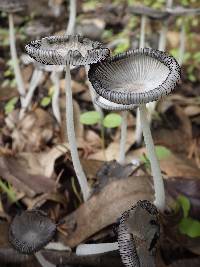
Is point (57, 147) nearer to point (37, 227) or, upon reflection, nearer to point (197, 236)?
point (37, 227)

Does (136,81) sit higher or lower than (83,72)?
higher

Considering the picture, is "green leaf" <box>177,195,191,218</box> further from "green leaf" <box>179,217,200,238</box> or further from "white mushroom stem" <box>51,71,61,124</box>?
"white mushroom stem" <box>51,71,61,124</box>

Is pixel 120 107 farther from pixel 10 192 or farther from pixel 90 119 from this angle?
pixel 10 192

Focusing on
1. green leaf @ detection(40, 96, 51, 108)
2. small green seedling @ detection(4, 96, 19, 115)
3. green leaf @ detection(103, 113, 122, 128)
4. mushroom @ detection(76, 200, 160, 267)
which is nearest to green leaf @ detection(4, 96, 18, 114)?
small green seedling @ detection(4, 96, 19, 115)

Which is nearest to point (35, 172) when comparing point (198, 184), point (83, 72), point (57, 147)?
point (57, 147)

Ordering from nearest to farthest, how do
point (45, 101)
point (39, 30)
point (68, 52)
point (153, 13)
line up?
1. point (68, 52)
2. point (153, 13)
3. point (45, 101)
4. point (39, 30)

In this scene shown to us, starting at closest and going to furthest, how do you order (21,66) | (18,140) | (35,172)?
(35,172) → (18,140) → (21,66)

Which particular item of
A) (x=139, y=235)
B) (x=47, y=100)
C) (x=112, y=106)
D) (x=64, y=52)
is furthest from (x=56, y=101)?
(x=139, y=235)

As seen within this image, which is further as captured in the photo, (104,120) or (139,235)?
(104,120)
